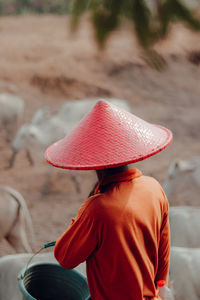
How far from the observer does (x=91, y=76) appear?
39.4 feet

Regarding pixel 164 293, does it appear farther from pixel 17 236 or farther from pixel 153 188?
pixel 17 236

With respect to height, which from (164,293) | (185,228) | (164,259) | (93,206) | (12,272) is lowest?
(12,272)

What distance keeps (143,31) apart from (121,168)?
0.71 m

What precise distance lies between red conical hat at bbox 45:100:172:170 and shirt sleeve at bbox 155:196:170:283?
326 mm

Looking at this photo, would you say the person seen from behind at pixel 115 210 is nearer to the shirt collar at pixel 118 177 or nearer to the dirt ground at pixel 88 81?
the shirt collar at pixel 118 177

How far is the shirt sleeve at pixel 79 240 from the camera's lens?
187cm

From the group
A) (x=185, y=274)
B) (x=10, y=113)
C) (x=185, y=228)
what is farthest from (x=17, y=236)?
(x=10, y=113)

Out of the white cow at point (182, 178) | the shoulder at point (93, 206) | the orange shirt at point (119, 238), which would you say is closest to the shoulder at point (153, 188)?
the orange shirt at point (119, 238)

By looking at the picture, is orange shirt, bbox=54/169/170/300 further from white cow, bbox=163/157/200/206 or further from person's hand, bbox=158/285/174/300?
white cow, bbox=163/157/200/206

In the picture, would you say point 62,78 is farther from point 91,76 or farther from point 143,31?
point 143,31

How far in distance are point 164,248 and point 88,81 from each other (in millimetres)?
9777

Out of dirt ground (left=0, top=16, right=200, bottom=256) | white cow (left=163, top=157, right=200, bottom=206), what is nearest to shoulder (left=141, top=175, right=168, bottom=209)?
white cow (left=163, top=157, right=200, bottom=206)

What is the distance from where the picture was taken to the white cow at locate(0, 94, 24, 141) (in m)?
8.19

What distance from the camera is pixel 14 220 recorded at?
14.0ft
